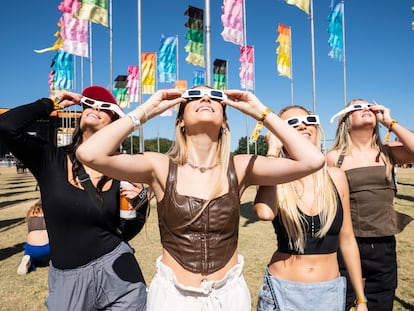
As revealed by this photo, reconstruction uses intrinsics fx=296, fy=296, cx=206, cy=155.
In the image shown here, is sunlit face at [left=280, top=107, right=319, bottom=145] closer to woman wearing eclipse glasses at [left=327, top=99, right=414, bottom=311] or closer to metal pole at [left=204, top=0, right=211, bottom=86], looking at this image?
woman wearing eclipse glasses at [left=327, top=99, right=414, bottom=311]

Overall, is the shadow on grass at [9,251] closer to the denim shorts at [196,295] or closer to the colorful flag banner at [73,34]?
the denim shorts at [196,295]

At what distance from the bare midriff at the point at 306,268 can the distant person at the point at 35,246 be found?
5.37 metres

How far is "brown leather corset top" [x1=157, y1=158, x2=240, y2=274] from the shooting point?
5.76 feet

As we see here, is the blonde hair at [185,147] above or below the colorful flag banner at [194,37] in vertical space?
below

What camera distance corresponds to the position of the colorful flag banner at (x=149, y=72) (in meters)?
21.0

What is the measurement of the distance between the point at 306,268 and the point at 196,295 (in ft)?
2.73

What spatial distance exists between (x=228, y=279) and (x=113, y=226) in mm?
1097

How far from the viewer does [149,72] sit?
69.4ft

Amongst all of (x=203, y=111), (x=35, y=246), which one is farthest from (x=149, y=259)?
(x=203, y=111)

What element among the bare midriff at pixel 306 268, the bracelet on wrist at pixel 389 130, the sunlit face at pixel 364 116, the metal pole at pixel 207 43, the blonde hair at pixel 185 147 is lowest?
the bare midriff at pixel 306 268

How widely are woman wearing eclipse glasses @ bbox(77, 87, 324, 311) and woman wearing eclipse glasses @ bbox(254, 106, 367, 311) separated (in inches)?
10.2

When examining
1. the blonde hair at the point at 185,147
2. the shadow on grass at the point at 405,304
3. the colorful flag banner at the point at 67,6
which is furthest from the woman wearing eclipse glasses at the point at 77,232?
the colorful flag banner at the point at 67,6

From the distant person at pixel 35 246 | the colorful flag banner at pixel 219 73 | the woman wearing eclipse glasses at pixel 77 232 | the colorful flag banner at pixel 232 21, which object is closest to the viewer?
the woman wearing eclipse glasses at pixel 77 232

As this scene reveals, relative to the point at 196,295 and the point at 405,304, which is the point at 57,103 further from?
the point at 405,304
